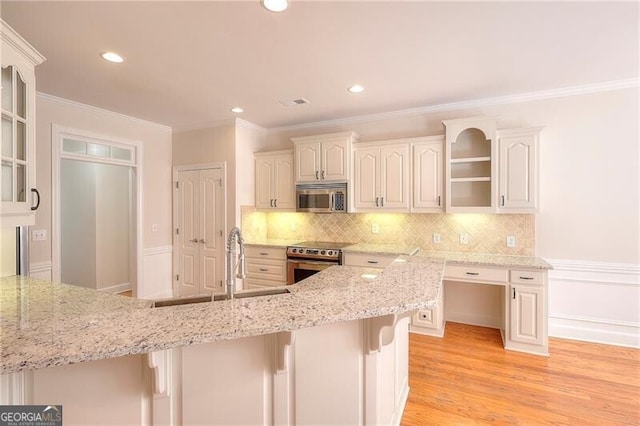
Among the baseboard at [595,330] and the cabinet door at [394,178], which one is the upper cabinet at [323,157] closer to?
the cabinet door at [394,178]

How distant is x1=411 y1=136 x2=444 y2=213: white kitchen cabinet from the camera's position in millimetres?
3549

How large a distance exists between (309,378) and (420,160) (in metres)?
2.98

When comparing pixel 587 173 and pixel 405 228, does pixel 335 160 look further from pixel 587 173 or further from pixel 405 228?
pixel 587 173

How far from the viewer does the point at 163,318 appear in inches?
41.7

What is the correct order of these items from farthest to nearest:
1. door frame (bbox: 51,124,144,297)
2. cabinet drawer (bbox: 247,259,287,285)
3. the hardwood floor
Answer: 1. cabinet drawer (bbox: 247,259,287,285)
2. door frame (bbox: 51,124,144,297)
3. the hardwood floor

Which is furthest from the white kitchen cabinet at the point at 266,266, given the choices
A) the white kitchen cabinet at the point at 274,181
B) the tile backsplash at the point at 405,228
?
the white kitchen cabinet at the point at 274,181

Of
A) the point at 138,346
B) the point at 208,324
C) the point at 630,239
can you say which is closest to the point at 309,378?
the point at 208,324

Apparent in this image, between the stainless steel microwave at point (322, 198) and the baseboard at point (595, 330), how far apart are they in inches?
110

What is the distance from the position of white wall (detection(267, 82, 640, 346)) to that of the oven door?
2649 mm

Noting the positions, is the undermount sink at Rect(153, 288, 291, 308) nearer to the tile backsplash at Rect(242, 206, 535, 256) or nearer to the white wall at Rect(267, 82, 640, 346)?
the tile backsplash at Rect(242, 206, 535, 256)

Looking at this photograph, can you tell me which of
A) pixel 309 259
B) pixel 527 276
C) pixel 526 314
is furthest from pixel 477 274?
pixel 309 259

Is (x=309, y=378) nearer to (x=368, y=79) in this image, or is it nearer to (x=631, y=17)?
(x=368, y=79)

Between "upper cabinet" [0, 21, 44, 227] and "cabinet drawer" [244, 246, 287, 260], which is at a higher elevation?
"upper cabinet" [0, 21, 44, 227]

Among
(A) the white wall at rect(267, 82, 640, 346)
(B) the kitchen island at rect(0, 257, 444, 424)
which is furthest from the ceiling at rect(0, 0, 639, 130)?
(B) the kitchen island at rect(0, 257, 444, 424)
